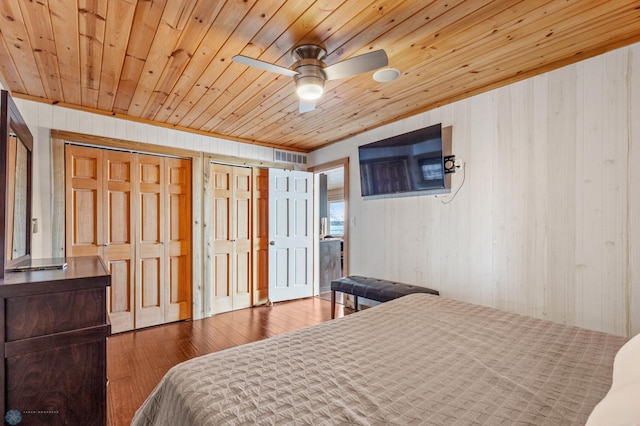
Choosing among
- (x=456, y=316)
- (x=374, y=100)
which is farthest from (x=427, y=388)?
(x=374, y=100)

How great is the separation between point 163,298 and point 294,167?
8.87 ft

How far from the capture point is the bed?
91 centimetres

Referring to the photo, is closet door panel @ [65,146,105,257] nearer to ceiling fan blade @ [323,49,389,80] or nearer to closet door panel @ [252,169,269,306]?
closet door panel @ [252,169,269,306]

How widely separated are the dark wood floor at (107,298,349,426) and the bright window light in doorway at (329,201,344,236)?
448cm

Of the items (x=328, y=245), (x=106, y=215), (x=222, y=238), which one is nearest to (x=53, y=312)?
(x=106, y=215)

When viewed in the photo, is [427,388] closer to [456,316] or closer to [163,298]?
[456,316]

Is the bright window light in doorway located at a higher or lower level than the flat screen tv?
lower

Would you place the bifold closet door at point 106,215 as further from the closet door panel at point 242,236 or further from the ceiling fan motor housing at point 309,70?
the ceiling fan motor housing at point 309,70

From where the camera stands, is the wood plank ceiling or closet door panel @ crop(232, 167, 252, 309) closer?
the wood plank ceiling

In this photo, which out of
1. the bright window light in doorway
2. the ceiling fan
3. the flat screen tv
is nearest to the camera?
the ceiling fan

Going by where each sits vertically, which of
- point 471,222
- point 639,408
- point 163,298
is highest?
point 471,222

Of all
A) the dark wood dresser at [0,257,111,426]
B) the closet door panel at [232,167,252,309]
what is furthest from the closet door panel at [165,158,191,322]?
the dark wood dresser at [0,257,111,426]

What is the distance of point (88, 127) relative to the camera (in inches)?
128

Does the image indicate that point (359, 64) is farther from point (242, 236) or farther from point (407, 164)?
point (242, 236)
